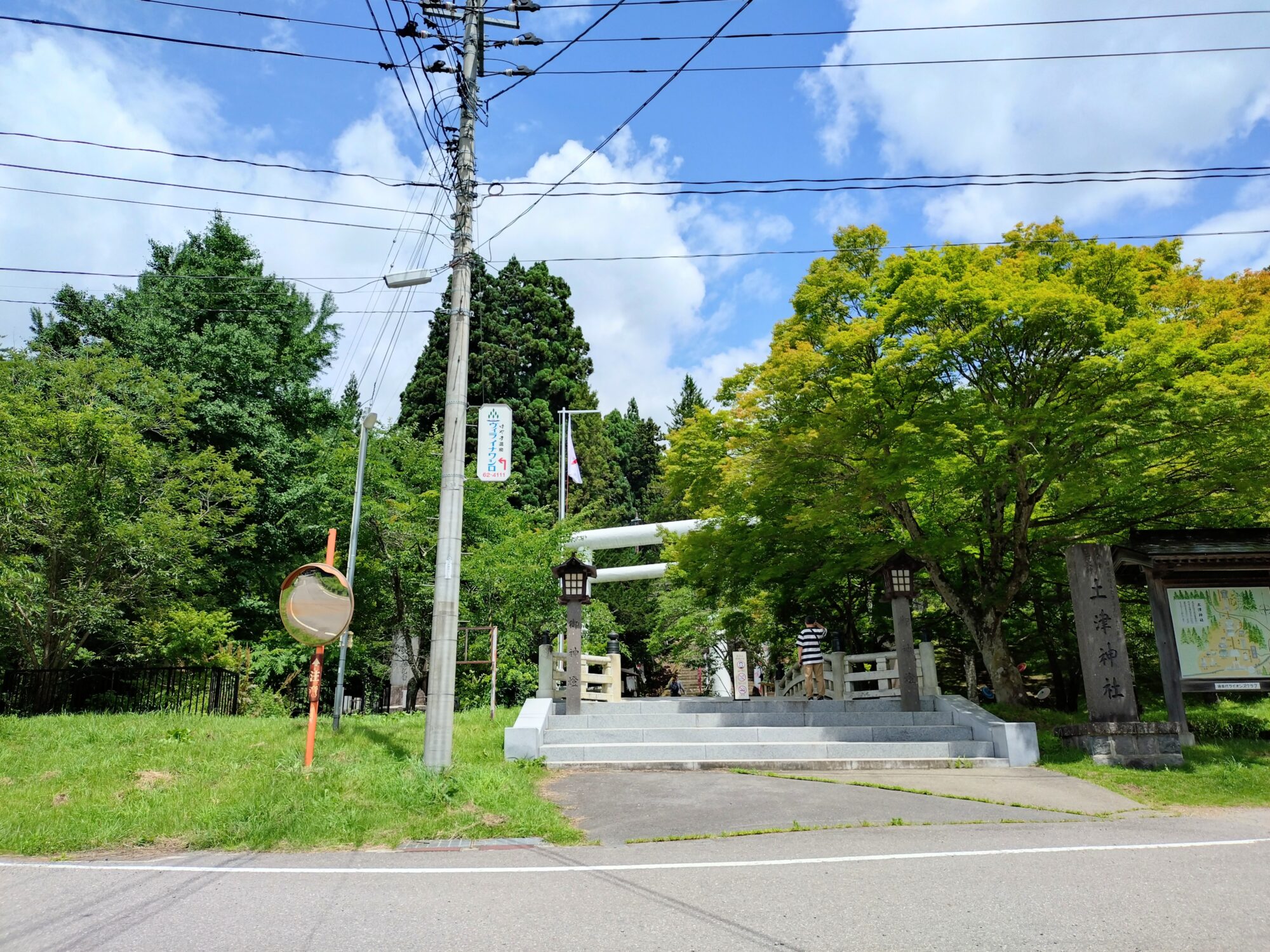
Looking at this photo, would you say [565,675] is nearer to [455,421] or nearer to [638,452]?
[455,421]

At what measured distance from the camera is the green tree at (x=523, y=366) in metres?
36.8

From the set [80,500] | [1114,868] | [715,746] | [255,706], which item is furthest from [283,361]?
[1114,868]

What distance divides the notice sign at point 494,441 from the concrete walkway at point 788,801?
4.57 m

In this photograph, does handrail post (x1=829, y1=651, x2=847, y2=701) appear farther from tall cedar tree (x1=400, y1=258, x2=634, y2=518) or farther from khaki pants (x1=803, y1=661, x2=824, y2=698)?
tall cedar tree (x1=400, y1=258, x2=634, y2=518)

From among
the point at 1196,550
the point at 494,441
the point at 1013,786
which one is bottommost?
the point at 1013,786

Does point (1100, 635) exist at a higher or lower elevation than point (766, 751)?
higher

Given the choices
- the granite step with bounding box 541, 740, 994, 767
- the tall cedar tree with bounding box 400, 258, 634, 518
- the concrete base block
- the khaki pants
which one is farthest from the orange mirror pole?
the tall cedar tree with bounding box 400, 258, 634, 518

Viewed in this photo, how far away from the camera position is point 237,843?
7.59 m

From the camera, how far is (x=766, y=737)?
13.3 m

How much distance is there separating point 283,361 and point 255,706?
46.3 feet

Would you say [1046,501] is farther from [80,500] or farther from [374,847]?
[80,500]

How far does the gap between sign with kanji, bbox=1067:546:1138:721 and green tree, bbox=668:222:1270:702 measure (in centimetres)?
125

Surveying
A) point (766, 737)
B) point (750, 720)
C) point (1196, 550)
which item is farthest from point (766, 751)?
point (1196, 550)

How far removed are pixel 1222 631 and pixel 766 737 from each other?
7.87 metres
